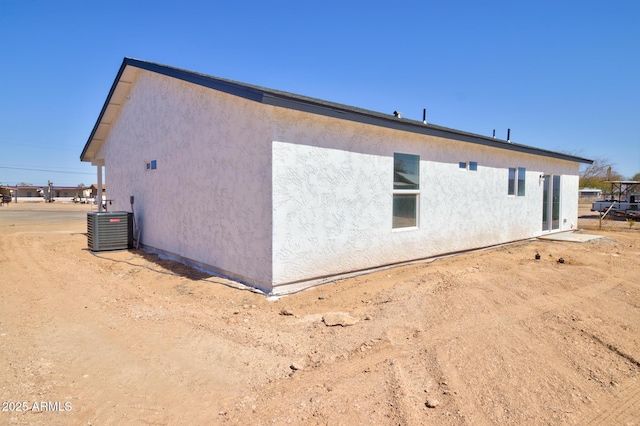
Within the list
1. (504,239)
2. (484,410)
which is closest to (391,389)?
(484,410)

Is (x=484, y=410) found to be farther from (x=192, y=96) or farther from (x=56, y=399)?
(x=192, y=96)

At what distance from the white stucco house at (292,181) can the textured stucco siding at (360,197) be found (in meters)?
0.02

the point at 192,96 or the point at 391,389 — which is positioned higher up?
the point at 192,96

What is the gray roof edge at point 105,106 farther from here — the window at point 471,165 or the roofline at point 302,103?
the window at point 471,165

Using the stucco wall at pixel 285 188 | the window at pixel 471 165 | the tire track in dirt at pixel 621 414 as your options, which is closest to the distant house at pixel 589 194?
the stucco wall at pixel 285 188

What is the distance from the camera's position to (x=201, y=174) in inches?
304

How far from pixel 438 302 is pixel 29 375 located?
493 cm

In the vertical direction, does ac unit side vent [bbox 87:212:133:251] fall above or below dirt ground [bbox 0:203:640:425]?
above

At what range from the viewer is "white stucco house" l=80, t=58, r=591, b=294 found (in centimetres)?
607

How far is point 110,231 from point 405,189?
843 centimetres

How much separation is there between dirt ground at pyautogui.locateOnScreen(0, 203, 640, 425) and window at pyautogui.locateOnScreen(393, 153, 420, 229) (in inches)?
54.4

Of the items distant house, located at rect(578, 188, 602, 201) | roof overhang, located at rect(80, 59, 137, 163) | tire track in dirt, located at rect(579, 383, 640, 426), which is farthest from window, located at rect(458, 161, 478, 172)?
distant house, located at rect(578, 188, 602, 201)

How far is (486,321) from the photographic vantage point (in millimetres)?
4727

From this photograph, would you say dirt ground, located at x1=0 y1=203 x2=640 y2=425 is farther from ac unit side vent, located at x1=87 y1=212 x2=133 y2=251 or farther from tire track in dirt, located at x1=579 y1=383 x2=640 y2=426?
ac unit side vent, located at x1=87 y1=212 x2=133 y2=251
